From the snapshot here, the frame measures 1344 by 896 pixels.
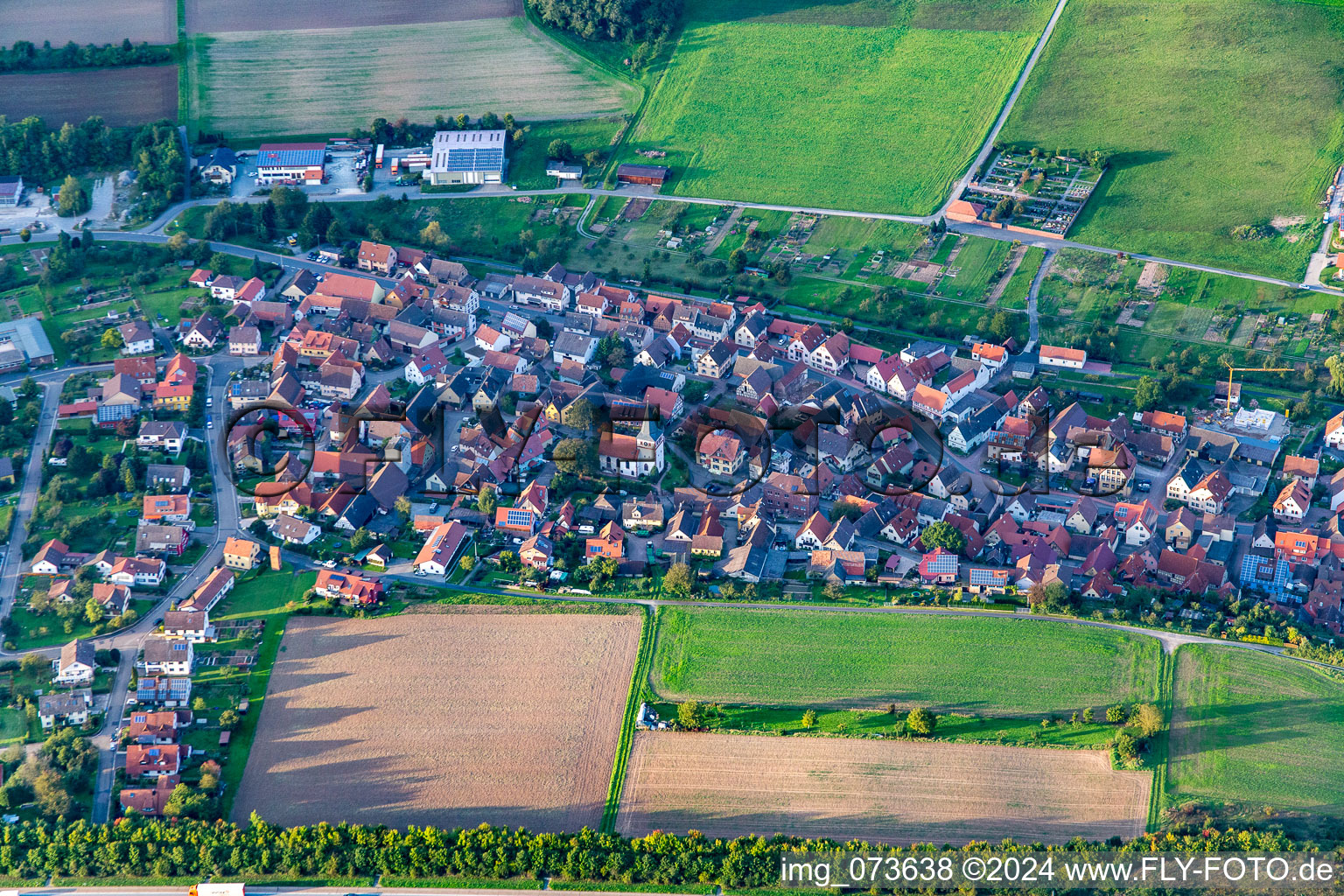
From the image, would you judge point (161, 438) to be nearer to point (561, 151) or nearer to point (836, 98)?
point (561, 151)

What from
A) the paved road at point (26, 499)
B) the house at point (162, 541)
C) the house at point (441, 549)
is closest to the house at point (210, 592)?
the house at point (162, 541)

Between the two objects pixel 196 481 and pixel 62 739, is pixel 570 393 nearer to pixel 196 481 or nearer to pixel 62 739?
pixel 196 481

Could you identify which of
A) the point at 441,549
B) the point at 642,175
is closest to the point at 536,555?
the point at 441,549

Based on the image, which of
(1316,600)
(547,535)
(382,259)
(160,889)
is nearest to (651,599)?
(547,535)

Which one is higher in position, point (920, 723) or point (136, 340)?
point (920, 723)

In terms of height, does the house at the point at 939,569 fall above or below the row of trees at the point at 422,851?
above

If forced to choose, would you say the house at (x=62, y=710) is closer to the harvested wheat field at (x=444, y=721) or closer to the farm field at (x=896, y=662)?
the harvested wheat field at (x=444, y=721)
